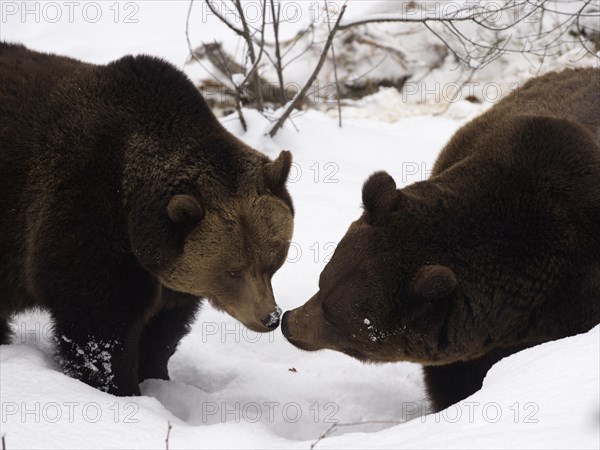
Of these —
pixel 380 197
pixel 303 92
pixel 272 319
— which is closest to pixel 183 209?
pixel 272 319

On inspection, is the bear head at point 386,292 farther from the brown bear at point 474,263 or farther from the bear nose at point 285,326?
the bear nose at point 285,326

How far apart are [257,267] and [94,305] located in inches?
37.3

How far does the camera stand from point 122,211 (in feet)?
14.5

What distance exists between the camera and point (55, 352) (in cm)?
455

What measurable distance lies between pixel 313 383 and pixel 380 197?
Answer: 1800mm

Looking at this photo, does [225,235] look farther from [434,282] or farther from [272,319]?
[434,282]

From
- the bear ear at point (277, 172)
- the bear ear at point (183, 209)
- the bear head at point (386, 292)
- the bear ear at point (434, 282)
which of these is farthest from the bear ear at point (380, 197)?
the bear ear at point (183, 209)

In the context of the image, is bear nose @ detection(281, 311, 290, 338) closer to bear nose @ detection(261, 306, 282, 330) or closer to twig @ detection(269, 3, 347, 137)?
bear nose @ detection(261, 306, 282, 330)

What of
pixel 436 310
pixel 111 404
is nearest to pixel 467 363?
pixel 436 310

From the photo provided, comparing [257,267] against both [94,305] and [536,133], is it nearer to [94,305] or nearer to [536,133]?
[94,305]

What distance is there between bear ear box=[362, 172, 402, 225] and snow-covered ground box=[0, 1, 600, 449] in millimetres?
997

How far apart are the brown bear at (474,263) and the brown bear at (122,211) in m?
0.59

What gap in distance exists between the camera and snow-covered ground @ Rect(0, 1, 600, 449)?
2.97 m

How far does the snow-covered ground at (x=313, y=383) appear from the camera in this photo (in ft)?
9.76
